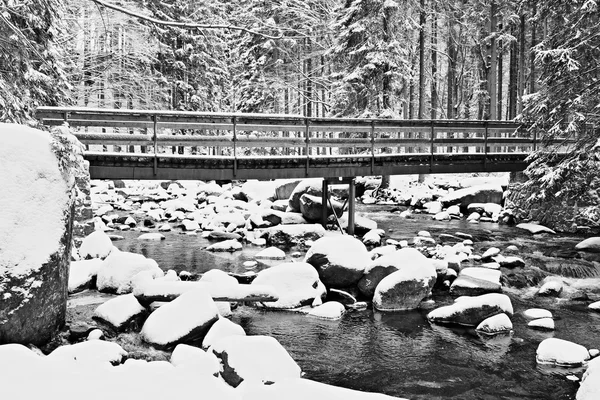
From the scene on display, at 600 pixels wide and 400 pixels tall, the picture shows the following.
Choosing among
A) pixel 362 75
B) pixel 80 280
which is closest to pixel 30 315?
pixel 80 280

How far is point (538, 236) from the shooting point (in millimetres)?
14516

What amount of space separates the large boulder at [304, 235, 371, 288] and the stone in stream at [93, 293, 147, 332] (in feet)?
10.5

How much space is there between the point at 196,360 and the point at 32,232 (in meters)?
2.31

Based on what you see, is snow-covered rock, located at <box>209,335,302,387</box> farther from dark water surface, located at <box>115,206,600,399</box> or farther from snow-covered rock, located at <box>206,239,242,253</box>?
snow-covered rock, located at <box>206,239,242,253</box>

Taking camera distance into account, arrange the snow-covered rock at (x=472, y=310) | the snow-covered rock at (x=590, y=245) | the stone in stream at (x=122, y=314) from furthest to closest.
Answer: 1. the snow-covered rock at (x=590, y=245)
2. the snow-covered rock at (x=472, y=310)
3. the stone in stream at (x=122, y=314)

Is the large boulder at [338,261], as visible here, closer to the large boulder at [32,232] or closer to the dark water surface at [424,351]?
the dark water surface at [424,351]

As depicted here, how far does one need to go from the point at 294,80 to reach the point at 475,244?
18921mm

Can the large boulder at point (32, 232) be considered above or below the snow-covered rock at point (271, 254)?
above

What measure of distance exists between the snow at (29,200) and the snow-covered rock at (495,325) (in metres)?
5.70

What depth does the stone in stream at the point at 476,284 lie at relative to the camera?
9.11 m

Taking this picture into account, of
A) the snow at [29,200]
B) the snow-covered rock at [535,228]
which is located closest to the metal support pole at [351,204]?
the snow-covered rock at [535,228]

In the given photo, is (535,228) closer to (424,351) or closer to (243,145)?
(243,145)

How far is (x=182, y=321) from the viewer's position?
656 centimetres

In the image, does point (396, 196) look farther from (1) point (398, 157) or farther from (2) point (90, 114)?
(2) point (90, 114)
